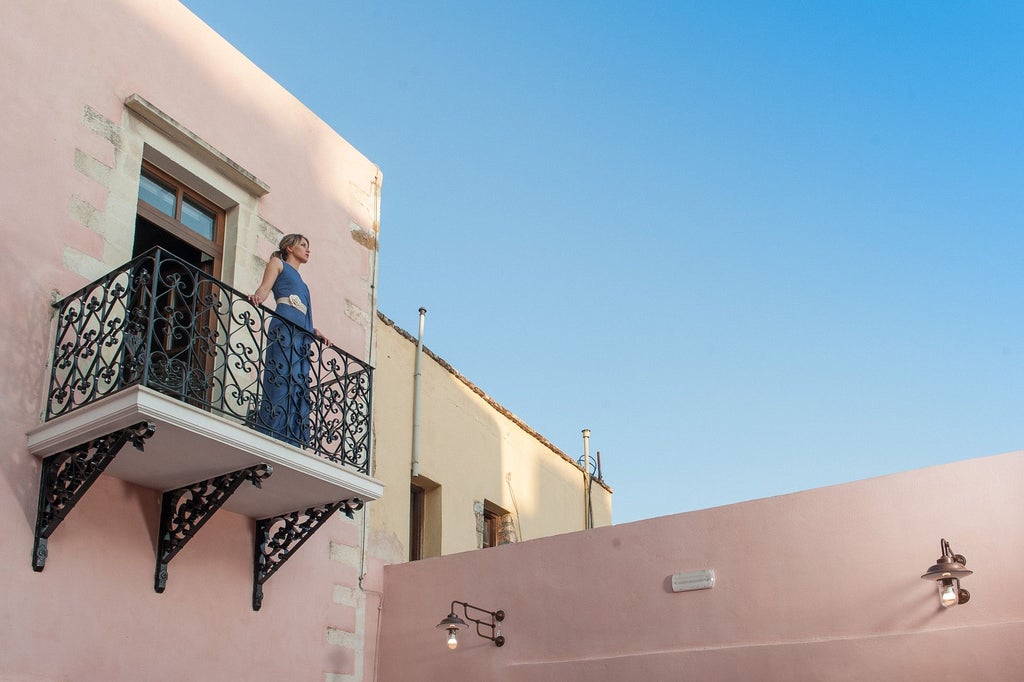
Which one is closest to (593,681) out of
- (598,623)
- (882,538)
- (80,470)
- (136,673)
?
(598,623)

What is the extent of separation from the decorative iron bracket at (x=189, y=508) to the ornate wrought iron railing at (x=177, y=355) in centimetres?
33

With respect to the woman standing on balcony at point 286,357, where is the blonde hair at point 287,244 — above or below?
above

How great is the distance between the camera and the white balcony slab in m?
5.48

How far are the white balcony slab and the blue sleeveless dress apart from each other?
9.2 inches

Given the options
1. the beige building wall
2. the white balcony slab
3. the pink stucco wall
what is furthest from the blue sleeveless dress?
the beige building wall

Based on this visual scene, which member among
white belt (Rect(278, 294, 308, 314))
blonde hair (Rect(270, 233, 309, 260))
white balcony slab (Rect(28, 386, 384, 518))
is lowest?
white balcony slab (Rect(28, 386, 384, 518))

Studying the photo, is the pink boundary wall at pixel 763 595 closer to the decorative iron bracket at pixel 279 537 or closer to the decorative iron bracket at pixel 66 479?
the decorative iron bracket at pixel 279 537

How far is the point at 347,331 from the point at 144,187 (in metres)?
2.13

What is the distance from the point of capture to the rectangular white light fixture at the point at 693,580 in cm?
705

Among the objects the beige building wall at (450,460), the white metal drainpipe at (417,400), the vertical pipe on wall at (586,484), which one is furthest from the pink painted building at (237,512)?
the vertical pipe on wall at (586,484)

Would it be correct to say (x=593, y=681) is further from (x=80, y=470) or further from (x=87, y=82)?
(x=87, y=82)

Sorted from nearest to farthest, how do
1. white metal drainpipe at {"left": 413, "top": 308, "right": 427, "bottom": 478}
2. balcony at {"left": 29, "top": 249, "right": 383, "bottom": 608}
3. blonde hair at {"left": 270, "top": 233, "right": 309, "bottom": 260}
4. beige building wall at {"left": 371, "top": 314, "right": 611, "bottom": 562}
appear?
balcony at {"left": 29, "top": 249, "right": 383, "bottom": 608} < blonde hair at {"left": 270, "top": 233, "right": 309, "bottom": 260} < beige building wall at {"left": 371, "top": 314, "right": 611, "bottom": 562} < white metal drainpipe at {"left": 413, "top": 308, "right": 427, "bottom": 478}

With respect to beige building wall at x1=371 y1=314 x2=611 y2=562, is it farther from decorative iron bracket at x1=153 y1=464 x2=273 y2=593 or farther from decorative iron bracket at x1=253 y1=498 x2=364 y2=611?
decorative iron bracket at x1=153 y1=464 x2=273 y2=593

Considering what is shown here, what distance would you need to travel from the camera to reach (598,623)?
744 centimetres
